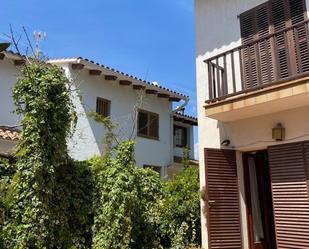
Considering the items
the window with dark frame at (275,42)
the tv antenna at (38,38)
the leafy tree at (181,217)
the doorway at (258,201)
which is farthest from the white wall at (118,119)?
the window with dark frame at (275,42)

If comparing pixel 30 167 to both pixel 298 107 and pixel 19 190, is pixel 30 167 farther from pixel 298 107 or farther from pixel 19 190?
pixel 298 107

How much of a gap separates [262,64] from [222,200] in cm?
359

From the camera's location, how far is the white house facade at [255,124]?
27.1 feet

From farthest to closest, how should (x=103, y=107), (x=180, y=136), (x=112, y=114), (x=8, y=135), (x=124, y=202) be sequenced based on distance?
(x=180, y=136)
(x=112, y=114)
(x=103, y=107)
(x=8, y=135)
(x=124, y=202)

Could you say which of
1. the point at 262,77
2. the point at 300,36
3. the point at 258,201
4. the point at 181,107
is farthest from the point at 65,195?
the point at 181,107

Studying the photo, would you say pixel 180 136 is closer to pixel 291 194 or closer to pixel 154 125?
pixel 154 125

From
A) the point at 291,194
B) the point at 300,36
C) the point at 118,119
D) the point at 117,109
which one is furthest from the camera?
the point at 117,109

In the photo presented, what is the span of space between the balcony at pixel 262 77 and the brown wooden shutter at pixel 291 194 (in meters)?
1.10

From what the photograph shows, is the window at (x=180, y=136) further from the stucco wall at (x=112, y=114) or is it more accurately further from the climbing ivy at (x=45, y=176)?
the climbing ivy at (x=45, y=176)

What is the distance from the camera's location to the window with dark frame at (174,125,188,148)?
23.9 m

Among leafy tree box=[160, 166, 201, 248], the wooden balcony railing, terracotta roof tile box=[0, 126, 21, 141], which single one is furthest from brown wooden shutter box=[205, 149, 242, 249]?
terracotta roof tile box=[0, 126, 21, 141]

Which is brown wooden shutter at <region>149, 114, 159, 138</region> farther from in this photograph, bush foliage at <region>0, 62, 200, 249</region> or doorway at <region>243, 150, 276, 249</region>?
doorway at <region>243, 150, 276, 249</region>

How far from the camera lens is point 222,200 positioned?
30.5 ft

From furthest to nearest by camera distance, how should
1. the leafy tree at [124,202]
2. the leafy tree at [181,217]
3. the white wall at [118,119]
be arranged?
1. the white wall at [118,119]
2. the leafy tree at [181,217]
3. the leafy tree at [124,202]
